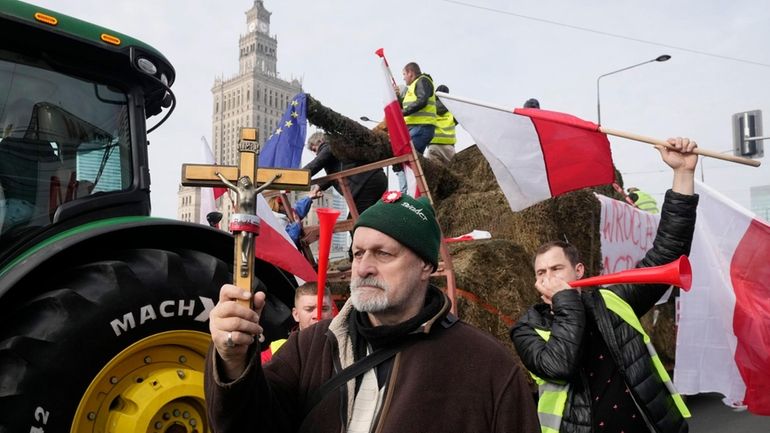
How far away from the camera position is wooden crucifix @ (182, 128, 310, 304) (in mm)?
1465

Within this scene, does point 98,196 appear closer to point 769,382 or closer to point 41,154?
point 41,154

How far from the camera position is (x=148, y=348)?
2.80m

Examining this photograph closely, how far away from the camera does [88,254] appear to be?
9.38 feet

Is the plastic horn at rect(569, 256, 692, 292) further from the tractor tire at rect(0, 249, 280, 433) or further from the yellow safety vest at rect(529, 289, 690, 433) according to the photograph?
the tractor tire at rect(0, 249, 280, 433)

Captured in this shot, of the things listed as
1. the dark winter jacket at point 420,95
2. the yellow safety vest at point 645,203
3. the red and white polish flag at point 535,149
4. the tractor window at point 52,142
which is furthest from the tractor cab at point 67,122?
the yellow safety vest at point 645,203

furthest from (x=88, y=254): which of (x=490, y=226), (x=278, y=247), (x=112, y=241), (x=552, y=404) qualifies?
(x=490, y=226)

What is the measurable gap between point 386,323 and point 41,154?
6.49ft

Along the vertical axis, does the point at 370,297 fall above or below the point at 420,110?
below

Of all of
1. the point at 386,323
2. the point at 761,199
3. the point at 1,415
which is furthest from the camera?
the point at 761,199

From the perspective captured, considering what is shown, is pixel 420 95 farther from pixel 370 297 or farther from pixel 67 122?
pixel 370 297

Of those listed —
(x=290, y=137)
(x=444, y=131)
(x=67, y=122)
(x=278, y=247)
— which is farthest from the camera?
(x=444, y=131)

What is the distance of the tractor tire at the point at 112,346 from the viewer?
7.74 ft

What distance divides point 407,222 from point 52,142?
195cm

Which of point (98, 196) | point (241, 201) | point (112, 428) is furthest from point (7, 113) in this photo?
point (241, 201)
